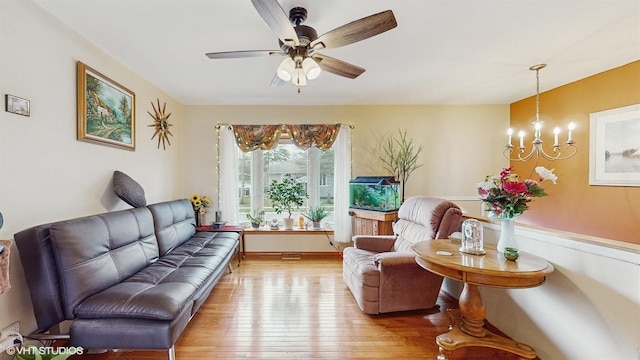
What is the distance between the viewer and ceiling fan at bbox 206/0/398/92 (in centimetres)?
128

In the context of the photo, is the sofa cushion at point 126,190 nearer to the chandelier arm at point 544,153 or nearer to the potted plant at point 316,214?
the potted plant at point 316,214

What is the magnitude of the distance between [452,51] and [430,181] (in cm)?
213

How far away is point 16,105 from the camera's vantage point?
1.48 m

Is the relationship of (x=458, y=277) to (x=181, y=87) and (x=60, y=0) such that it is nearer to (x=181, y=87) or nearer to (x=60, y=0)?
(x=60, y=0)

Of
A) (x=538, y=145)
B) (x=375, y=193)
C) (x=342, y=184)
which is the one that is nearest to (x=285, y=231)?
(x=342, y=184)

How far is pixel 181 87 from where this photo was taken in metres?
3.06

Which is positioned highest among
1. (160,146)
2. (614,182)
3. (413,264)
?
(160,146)

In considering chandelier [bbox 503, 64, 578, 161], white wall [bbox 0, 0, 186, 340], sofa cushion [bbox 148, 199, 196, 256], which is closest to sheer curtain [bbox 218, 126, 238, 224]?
sofa cushion [bbox 148, 199, 196, 256]

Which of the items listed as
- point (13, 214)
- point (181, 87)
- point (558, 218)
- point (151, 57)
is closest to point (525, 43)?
point (558, 218)

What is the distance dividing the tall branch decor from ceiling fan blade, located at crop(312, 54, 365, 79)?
2022mm

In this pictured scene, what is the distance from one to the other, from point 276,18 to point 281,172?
9.28 ft

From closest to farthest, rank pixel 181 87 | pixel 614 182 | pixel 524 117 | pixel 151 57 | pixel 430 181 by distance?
pixel 151 57 < pixel 614 182 < pixel 181 87 < pixel 524 117 < pixel 430 181

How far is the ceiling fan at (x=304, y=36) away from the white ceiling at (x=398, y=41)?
0.21 meters

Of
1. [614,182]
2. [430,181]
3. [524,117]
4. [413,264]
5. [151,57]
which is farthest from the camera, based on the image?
[430,181]
